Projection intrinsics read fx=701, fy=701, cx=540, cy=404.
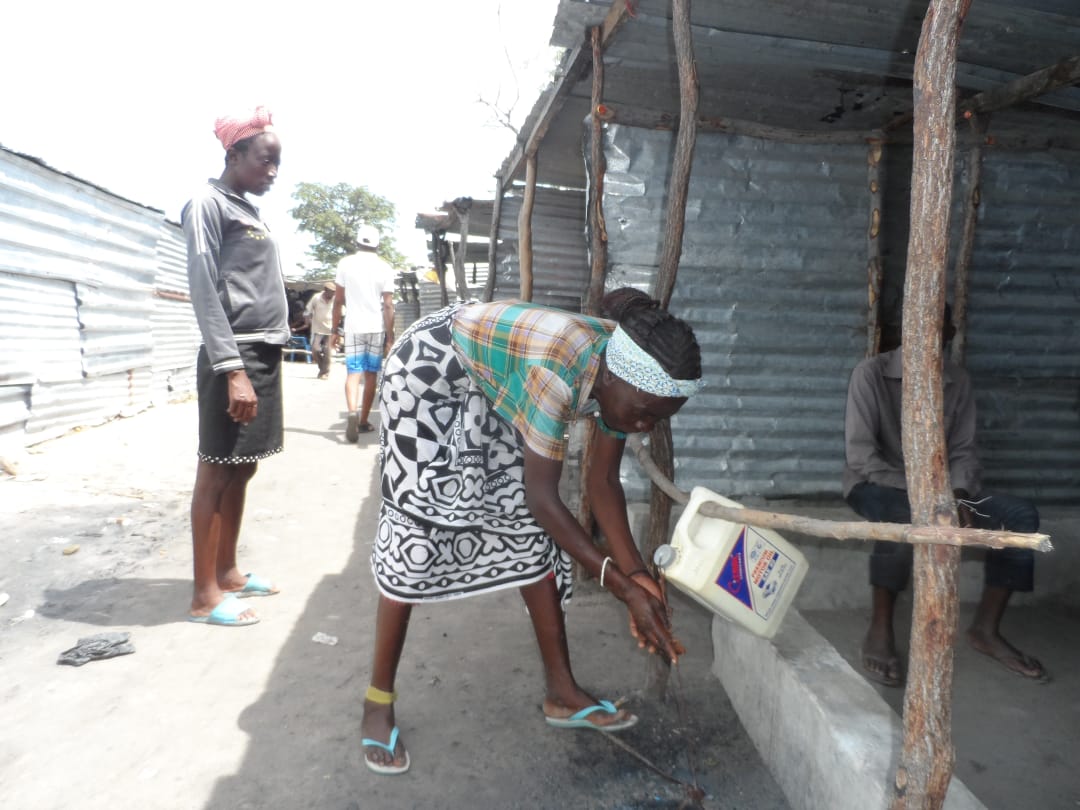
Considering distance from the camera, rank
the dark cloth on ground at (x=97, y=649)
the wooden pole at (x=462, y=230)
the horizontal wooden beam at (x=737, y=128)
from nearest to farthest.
→ the dark cloth on ground at (x=97, y=649) < the horizontal wooden beam at (x=737, y=128) < the wooden pole at (x=462, y=230)

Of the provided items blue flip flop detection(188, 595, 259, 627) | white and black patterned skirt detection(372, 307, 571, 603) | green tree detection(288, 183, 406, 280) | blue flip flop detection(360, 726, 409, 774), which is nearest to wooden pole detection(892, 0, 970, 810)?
white and black patterned skirt detection(372, 307, 571, 603)

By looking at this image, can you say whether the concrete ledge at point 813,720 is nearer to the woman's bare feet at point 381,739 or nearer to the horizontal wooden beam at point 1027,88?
the woman's bare feet at point 381,739

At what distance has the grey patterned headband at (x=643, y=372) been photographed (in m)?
1.65

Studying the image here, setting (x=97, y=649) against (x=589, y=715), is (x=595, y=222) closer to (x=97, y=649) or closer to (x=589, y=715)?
(x=589, y=715)

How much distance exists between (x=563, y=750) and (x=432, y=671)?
64 cm

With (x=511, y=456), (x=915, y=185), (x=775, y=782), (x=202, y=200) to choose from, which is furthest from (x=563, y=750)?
(x=202, y=200)

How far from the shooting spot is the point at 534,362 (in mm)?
1710

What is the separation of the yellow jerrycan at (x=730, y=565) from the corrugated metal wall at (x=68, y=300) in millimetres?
5279

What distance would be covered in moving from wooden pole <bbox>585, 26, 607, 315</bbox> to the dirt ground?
1.44 meters

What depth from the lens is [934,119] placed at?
1342 millimetres

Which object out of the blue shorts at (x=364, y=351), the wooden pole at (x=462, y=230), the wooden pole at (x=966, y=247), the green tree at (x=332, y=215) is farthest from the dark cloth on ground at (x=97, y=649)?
the green tree at (x=332, y=215)

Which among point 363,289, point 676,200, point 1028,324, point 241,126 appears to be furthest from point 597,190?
point 363,289

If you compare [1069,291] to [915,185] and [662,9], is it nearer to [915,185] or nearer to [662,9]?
[662,9]

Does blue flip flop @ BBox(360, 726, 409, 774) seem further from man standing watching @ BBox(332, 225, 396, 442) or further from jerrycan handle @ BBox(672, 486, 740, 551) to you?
man standing watching @ BBox(332, 225, 396, 442)
